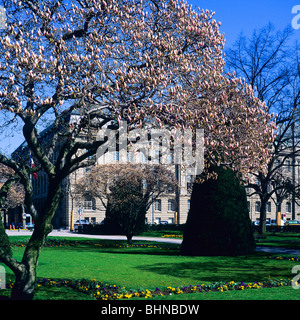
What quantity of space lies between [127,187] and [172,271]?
1511 cm

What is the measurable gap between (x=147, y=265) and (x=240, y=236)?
5.48 m

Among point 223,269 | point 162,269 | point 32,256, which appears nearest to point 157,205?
point 162,269

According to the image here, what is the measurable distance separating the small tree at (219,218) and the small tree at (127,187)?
357 inches

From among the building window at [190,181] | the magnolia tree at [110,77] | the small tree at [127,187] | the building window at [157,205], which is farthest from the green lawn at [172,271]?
the building window at [157,205]

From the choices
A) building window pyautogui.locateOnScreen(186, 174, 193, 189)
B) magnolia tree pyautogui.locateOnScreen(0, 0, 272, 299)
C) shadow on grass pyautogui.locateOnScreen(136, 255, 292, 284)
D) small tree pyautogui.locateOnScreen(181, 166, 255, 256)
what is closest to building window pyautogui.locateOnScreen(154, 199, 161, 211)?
building window pyautogui.locateOnScreen(186, 174, 193, 189)

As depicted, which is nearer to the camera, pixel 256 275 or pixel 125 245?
pixel 256 275

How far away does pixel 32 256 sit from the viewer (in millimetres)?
10273

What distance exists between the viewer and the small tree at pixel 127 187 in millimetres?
30438

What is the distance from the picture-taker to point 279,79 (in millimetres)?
34969

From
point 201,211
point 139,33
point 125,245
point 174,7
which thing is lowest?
point 125,245

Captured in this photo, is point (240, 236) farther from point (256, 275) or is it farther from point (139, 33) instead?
point (139, 33)

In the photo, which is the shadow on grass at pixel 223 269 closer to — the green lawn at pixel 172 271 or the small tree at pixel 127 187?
the green lawn at pixel 172 271

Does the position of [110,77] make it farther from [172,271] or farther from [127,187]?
[127,187]
